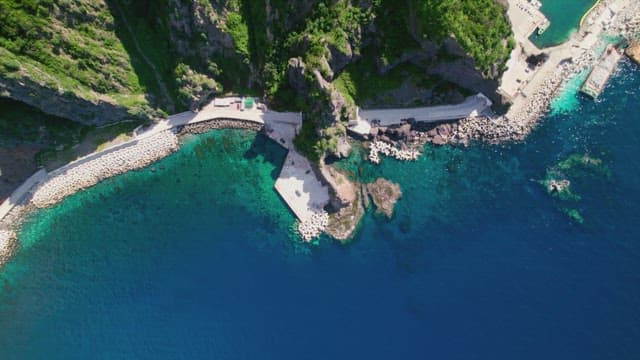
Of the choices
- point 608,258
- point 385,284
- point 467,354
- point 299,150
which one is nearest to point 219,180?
point 299,150

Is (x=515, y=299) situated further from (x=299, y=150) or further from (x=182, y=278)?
(x=182, y=278)

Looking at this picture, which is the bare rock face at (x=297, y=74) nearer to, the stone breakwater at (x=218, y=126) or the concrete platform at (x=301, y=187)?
the stone breakwater at (x=218, y=126)

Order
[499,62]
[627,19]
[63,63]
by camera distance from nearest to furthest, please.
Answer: [63,63] → [499,62] → [627,19]

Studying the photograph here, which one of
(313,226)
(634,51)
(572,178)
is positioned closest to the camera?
(572,178)

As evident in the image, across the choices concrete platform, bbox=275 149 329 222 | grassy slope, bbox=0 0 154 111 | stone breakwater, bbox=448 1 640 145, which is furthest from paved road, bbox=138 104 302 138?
stone breakwater, bbox=448 1 640 145

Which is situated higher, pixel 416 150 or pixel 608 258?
pixel 416 150

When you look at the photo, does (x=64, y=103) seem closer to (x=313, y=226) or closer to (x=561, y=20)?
(x=313, y=226)

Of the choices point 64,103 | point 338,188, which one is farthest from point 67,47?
point 338,188
